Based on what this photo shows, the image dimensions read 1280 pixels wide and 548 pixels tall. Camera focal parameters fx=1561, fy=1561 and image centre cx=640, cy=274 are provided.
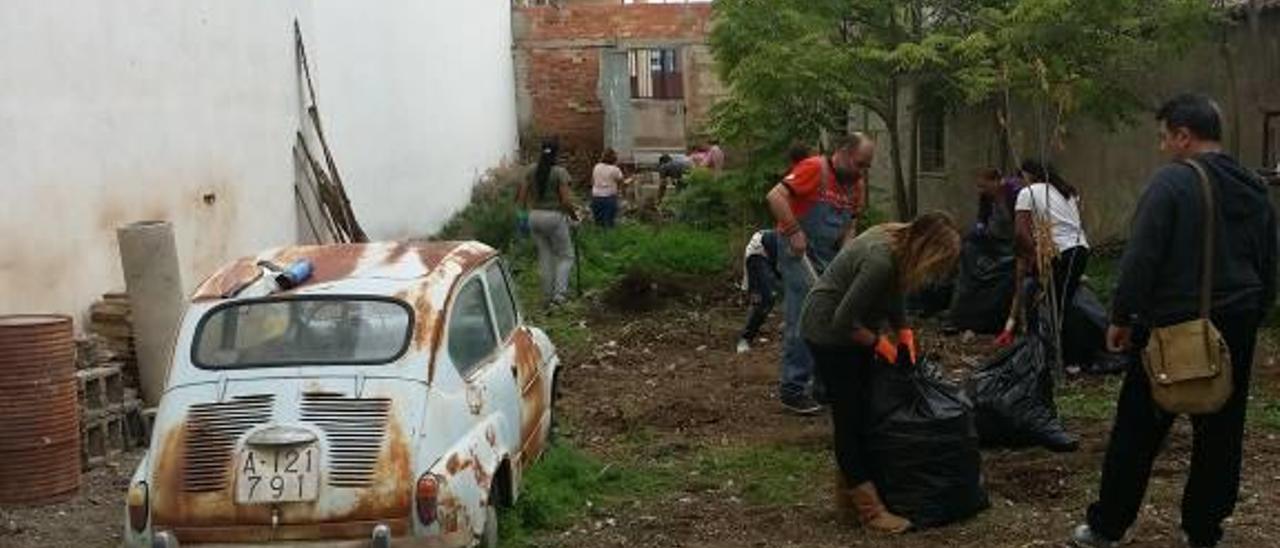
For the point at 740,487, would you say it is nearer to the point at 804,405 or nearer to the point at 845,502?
the point at 845,502

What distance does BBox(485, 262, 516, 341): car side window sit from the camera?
785cm

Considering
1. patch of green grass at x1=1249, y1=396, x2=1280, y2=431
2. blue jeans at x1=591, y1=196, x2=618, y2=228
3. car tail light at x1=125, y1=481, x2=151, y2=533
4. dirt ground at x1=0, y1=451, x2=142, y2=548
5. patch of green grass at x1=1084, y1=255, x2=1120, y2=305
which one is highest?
car tail light at x1=125, y1=481, x2=151, y2=533

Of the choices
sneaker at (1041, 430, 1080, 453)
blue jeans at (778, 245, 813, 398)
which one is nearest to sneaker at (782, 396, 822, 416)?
blue jeans at (778, 245, 813, 398)

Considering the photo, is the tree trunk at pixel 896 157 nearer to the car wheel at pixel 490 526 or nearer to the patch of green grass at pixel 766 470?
the patch of green grass at pixel 766 470

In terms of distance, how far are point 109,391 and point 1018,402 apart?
5238 mm

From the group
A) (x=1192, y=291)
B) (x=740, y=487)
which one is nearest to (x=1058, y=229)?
(x=740, y=487)

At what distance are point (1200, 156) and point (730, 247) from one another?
39.1 feet

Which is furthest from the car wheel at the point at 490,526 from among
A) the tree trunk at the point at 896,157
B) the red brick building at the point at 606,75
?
the red brick building at the point at 606,75

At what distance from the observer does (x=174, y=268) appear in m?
9.97

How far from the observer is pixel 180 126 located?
1200cm

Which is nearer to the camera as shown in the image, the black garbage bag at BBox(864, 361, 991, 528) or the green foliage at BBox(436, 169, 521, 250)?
the black garbage bag at BBox(864, 361, 991, 528)

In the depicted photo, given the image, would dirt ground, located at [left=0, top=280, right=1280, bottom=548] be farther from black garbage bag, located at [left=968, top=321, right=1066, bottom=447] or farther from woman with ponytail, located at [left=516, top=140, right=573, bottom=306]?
woman with ponytail, located at [left=516, top=140, right=573, bottom=306]

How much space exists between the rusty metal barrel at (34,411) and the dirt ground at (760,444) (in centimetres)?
287

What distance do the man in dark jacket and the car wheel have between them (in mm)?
2550
